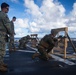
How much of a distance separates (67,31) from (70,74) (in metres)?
3.69

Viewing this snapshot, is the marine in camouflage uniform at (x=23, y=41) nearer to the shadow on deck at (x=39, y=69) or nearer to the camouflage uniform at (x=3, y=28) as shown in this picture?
the shadow on deck at (x=39, y=69)

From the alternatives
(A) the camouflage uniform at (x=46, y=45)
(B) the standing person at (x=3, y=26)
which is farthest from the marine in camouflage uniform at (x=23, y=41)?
(B) the standing person at (x=3, y=26)

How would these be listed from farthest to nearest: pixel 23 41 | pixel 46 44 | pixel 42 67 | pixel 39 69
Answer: pixel 23 41 → pixel 46 44 → pixel 42 67 → pixel 39 69

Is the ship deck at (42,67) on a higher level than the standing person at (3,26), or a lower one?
lower

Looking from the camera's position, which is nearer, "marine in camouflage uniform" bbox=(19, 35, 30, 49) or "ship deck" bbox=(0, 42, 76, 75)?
"ship deck" bbox=(0, 42, 76, 75)

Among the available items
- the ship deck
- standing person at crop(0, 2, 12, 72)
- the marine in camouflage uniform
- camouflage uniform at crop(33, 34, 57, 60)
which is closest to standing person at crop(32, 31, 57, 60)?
camouflage uniform at crop(33, 34, 57, 60)

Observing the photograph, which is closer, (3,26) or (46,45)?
(3,26)

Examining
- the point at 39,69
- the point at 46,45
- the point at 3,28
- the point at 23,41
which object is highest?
the point at 3,28

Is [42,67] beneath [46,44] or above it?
beneath

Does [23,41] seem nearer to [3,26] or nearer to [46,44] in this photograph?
[46,44]

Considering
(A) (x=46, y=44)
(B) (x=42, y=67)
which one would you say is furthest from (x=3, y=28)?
(A) (x=46, y=44)

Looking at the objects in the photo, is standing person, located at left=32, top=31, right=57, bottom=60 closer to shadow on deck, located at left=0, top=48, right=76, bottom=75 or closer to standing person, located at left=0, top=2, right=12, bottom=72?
shadow on deck, located at left=0, top=48, right=76, bottom=75

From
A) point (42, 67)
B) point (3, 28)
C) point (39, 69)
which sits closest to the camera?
point (3, 28)

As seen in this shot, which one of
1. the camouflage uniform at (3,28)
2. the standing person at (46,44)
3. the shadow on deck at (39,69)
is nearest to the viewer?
the shadow on deck at (39,69)
